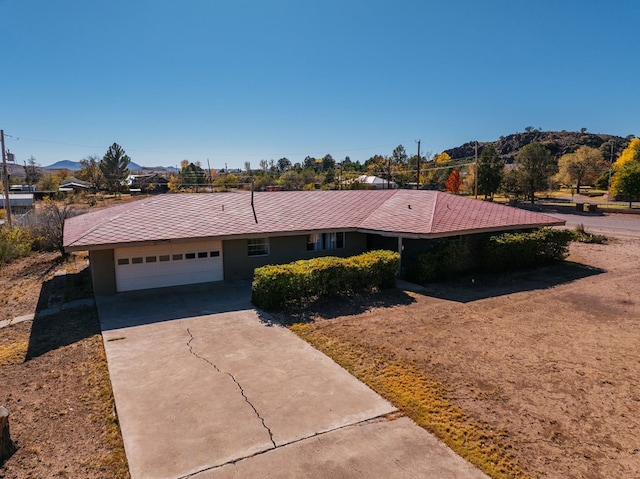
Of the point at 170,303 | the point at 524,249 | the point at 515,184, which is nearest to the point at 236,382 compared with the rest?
the point at 170,303

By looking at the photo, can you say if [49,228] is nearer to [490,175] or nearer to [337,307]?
[337,307]

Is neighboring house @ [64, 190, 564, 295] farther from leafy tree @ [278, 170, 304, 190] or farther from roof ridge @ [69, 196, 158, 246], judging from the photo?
leafy tree @ [278, 170, 304, 190]

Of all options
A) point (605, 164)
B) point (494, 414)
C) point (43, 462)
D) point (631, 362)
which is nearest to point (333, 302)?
point (494, 414)

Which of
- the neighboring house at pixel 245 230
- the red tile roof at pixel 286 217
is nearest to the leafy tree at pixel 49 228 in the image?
Answer: the red tile roof at pixel 286 217

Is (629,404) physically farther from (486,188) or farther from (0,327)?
(486,188)

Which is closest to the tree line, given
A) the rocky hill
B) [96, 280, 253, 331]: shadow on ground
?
[96, 280, 253, 331]: shadow on ground
